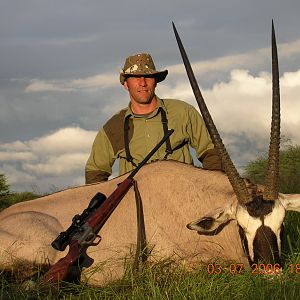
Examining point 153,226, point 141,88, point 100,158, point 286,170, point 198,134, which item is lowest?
point 286,170

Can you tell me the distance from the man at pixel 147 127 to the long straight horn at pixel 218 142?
1.64 m

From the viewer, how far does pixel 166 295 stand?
485cm

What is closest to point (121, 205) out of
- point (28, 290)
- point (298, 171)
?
point (28, 290)

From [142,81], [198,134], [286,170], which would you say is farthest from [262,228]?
[286,170]

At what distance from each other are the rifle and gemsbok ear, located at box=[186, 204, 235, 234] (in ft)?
2.79

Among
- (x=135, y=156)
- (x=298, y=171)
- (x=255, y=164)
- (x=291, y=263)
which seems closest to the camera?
(x=291, y=263)

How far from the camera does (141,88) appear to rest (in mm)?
7910

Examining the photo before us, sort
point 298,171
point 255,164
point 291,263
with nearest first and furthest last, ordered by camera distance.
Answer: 1. point 291,263
2. point 298,171
3. point 255,164

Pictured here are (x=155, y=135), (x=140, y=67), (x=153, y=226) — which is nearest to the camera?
(x=153, y=226)

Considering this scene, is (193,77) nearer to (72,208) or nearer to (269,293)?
(72,208)

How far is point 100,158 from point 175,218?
234 cm

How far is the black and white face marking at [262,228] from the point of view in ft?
17.3

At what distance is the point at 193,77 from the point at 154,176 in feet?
3.51
